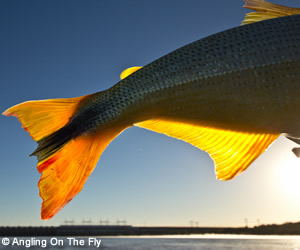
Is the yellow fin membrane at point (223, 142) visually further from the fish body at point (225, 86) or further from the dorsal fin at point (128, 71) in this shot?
the dorsal fin at point (128, 71)

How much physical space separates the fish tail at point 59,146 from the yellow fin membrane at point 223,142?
14.1 inches

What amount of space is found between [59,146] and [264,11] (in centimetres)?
178

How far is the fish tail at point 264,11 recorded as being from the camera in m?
2.65

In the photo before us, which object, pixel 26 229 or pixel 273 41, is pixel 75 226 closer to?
pixel 26 229

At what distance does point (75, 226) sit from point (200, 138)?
118 m

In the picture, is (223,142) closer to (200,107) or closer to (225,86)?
(200,107)

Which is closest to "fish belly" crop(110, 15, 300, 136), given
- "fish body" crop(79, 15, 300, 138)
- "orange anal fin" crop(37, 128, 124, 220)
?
"fish body" crop(79, 15, 300, 138)

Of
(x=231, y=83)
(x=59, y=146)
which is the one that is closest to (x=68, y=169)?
(x=59, y=146)

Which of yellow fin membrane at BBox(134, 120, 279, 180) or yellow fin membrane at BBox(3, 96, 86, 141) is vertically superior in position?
yellow fin membrane at BBox(3, 96, 86, 141)

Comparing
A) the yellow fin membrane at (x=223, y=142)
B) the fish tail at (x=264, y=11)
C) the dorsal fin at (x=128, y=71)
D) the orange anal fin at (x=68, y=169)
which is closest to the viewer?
the orange anal fin at (x=68, y=169)

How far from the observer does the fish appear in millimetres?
2279

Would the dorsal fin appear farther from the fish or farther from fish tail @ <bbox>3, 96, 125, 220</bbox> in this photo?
fish tail @ <bbox>3, 96, 125, 220</bbox>

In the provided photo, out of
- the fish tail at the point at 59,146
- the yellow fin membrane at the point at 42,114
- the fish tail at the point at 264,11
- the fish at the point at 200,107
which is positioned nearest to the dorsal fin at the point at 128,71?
the fish at the point at 200,107

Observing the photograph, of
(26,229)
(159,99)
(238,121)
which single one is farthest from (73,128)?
(26,229)
